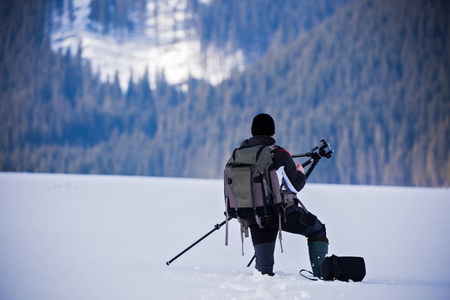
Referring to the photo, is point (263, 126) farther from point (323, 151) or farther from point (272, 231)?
point (272, 231)

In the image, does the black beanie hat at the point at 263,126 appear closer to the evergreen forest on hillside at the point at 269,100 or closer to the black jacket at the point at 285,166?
the black jacket at the point at 285,166

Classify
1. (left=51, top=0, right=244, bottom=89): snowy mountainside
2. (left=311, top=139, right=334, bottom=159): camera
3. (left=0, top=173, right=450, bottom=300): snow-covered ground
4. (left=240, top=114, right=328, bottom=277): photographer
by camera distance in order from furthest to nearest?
1. (left=51, top=0, right=244, bottom=89): snowy mountainside
2. (left=311, top=139, right=334, bottom=159): camera
3. (left=240, top=114, right=328, bottom=277): photographer
4. (left=0, top=173, right=450, bottom=300): snow-covered ground

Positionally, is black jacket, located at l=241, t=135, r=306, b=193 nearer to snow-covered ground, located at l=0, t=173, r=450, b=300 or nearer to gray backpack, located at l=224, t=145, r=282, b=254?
gray backpack, located at l=224, t=145, r=282, b=254

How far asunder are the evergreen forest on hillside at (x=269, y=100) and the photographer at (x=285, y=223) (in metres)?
79.4

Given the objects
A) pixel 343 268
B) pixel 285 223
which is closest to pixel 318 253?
pixel 343 268

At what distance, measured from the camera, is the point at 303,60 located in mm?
104688

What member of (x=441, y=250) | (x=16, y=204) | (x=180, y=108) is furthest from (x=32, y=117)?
(x=441, y=250)

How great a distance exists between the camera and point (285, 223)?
612 cm

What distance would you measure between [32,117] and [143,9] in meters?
36.6

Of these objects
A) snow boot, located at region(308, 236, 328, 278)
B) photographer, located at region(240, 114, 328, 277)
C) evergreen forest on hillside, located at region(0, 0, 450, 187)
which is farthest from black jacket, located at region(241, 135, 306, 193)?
evergreen forest on hillside, located at region(0, 0, 450, 187)

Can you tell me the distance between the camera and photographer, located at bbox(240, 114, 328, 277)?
602 centimetres

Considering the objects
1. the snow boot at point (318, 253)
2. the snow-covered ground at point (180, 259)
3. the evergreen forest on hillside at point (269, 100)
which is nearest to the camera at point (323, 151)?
the snow boot at point (318, 253)

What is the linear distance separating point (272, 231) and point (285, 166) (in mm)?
748

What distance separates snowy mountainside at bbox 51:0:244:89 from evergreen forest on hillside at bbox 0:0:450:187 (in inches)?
93.0
